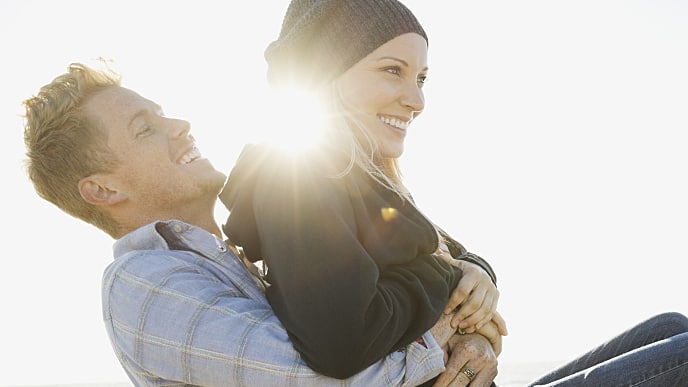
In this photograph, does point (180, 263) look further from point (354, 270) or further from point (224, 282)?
point (354, 270)

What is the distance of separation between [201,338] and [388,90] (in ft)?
4.05

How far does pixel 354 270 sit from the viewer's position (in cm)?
197

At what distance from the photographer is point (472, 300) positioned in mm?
2434

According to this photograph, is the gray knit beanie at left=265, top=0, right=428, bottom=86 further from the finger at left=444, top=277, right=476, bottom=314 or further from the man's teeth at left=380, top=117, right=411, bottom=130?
the finger at left=444, top=277, right=476, bottom=314

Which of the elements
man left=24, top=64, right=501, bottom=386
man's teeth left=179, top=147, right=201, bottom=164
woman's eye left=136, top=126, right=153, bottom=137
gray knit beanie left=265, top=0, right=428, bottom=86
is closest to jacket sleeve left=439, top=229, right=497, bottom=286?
man left=24, top=64, right=501, bottom=386

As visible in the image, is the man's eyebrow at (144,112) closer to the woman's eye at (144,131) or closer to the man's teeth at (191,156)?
the woman's eye at (144,131)

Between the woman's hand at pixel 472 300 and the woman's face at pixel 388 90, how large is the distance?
64 centimetres

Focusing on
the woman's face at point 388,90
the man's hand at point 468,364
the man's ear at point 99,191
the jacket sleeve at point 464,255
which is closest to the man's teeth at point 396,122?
the woman's face at point 388,90

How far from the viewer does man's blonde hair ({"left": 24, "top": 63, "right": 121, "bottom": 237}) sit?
321 cm

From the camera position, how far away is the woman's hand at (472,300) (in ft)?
7.84

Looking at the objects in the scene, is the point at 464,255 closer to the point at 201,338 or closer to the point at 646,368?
the point at 646,368

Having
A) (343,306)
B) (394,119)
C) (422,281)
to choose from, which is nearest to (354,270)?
(343,306)

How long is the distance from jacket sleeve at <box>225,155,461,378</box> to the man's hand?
0.26m

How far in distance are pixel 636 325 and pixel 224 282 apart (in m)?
1.79
